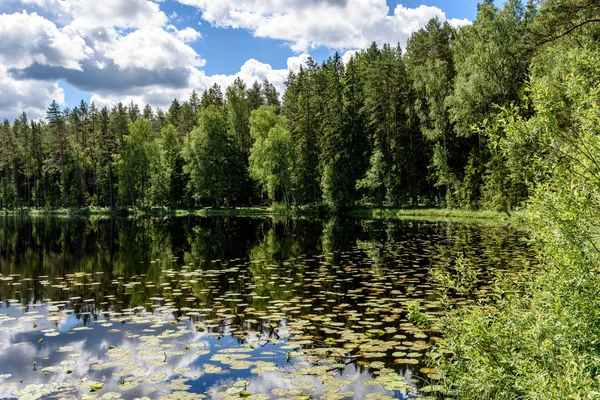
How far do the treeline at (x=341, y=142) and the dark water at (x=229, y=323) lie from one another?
1694 cm

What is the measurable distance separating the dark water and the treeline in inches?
667

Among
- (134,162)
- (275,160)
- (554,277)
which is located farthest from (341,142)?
(554,277)

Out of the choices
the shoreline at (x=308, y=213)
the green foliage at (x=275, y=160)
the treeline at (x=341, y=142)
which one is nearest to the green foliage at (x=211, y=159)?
the treeline at (x=341, y=142)

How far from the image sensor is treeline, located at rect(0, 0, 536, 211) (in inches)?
1531

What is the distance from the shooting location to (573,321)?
14.5 feet

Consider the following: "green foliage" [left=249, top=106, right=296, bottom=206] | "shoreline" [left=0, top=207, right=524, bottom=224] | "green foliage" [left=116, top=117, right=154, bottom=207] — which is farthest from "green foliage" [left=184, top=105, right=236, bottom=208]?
"green foliage" [left=116, top=117, right=154, bottom=207]

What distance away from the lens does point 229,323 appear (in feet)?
A: 33.6

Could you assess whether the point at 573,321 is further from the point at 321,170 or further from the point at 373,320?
the point at 321,170

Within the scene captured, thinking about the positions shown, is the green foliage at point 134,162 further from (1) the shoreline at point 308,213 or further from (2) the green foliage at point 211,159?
(2) the green foliage at point 211,159

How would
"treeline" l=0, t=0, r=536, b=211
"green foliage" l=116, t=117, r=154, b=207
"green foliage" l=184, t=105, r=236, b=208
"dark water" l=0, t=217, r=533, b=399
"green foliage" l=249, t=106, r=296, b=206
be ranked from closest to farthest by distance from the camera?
"dark water" l=0, t=217, r=533, b=399, "treeline" l=0, t=0, r=536, b=211, "green foliage" l=249, t=106, r=296, b=206, "green foliage" l=184, t=105, r=236, b=208, "green foliage" l=116, t=117, r=154, b=207

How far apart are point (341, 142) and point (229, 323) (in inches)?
1759

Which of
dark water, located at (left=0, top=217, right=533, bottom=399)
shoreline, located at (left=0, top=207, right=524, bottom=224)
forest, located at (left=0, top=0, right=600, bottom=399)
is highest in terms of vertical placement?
forest, located at (left=0, top=0, right=600, bottom=399)

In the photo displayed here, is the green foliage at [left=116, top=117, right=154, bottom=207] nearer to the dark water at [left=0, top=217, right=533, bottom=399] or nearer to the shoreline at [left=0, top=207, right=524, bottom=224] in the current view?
the shoreline at [left=0, top=207, right=524, bottom=224]

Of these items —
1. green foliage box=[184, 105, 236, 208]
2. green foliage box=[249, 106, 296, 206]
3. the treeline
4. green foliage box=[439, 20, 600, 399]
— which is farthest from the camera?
green foliage box=[184, 105, 236, 208]
